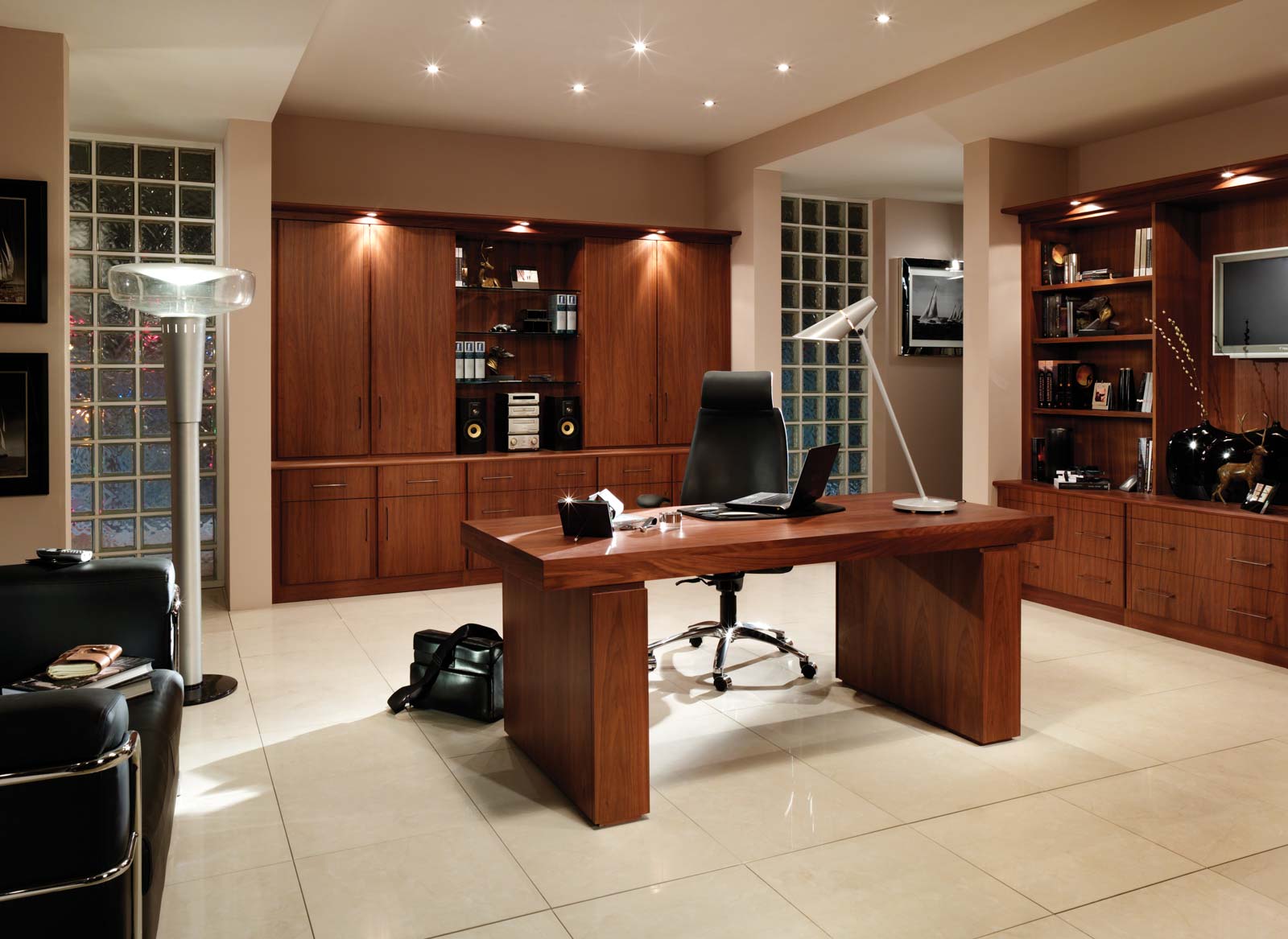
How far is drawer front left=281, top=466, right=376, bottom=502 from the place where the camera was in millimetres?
5590

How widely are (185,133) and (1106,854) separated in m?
5.59

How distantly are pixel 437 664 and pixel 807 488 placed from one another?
5.00 ft

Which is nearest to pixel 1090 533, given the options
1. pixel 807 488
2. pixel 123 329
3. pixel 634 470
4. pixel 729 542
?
pixel 807 488

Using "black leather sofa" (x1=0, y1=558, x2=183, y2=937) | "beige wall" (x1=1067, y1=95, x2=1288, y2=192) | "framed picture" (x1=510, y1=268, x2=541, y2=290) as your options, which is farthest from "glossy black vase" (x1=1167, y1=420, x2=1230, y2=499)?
"black leather sofa" (x1=0, y1=558, x2=183, y2=937)

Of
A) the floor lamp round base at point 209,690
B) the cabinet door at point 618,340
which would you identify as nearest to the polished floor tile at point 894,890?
the floor lamp round base at point 209,690

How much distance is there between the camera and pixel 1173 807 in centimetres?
287

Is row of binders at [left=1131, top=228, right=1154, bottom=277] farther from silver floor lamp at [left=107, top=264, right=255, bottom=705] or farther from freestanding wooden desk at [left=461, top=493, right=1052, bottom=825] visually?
silver floor lamp at [left=107, top=264, right=255, bottom=705]

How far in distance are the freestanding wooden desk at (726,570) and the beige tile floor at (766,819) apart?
0.41 ft

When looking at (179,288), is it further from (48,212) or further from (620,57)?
(620,57)

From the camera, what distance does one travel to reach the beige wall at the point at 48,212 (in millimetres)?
3998

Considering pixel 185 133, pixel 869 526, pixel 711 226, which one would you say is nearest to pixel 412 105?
pixel 185 133

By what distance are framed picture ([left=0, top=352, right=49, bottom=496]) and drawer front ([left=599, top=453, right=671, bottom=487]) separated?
319 centimetres

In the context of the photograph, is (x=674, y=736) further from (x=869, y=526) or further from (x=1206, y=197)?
(x=1206, y=197)

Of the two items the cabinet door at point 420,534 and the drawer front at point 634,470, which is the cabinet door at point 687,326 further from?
the cabinet door at point 420,534
